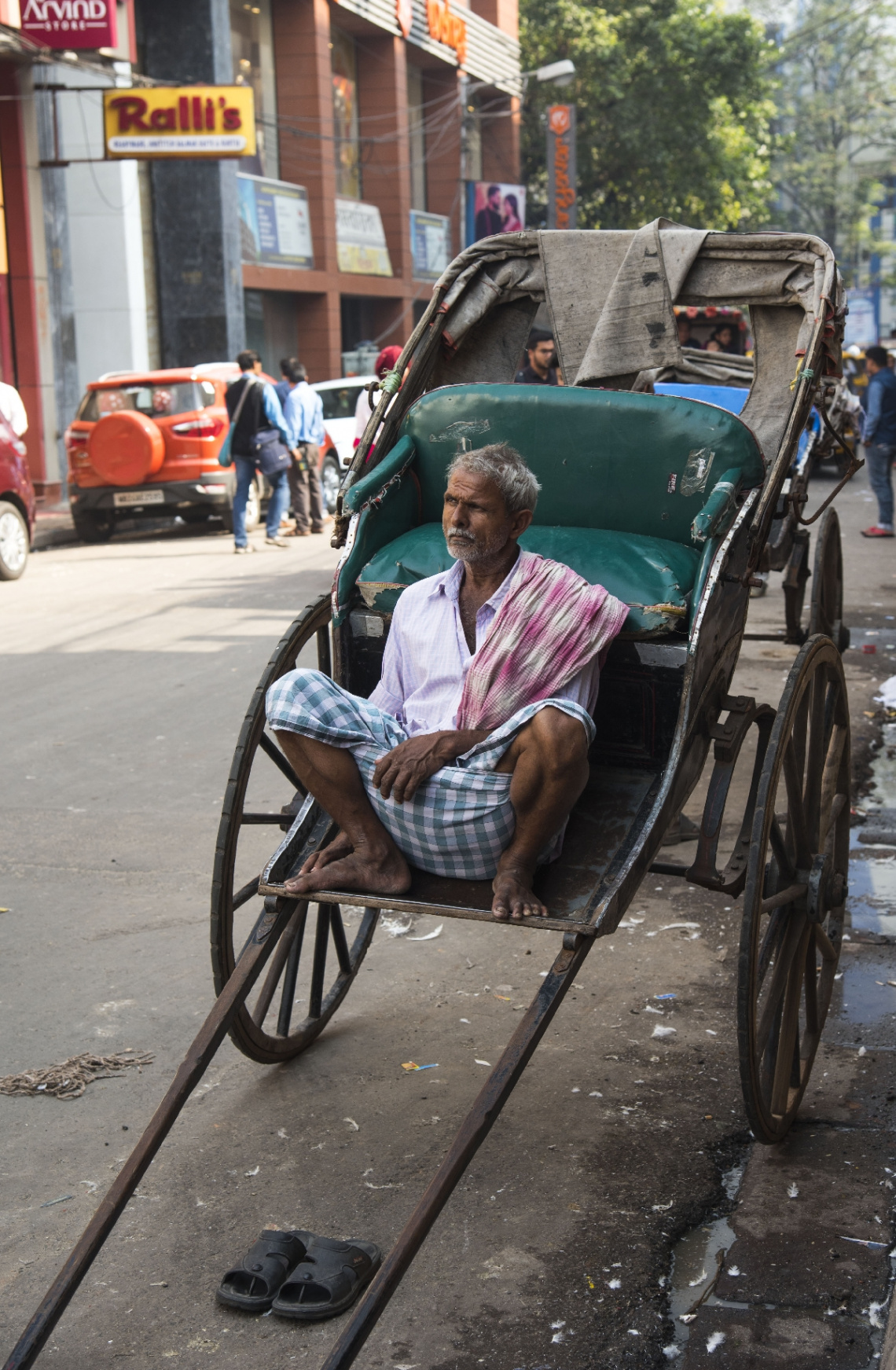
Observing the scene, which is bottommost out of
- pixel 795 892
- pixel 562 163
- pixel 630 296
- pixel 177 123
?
pixel 795 892

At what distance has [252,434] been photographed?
45.4 ft

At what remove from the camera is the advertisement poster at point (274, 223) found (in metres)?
24.3

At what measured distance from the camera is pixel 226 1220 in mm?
3111

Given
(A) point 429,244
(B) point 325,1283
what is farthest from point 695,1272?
(A) point 429,244

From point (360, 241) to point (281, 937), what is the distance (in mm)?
26942

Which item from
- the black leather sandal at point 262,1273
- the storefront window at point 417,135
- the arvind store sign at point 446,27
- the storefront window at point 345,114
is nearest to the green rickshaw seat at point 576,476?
the black leather sandal at point 262,1273

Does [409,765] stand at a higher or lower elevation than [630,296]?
lower

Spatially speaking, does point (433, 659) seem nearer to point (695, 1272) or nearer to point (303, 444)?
point (695, 1272)

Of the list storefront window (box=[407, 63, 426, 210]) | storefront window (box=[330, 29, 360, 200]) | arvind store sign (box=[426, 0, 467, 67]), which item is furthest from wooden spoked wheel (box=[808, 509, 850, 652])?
storefront window (box=[407, 63, 426, 210])

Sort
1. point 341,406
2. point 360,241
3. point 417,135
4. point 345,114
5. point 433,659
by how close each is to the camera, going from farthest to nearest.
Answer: point 417,135, point 360,241, point 345,114, point 341,406, point 433,659

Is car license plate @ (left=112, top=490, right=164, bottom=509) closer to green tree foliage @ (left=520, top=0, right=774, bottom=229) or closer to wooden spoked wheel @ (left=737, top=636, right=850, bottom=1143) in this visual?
wooden spoked wheel @ (left=737, top=636, right=850, bottom=1143)

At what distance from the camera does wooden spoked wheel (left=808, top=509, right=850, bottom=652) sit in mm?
6539

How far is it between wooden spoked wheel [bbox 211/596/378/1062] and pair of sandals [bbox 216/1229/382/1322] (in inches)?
27.3

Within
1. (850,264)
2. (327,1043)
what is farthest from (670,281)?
(850,264)
